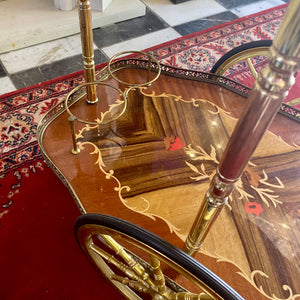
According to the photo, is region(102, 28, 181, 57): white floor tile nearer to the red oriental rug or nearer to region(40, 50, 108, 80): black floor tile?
region(40, 50, 108, 80): black floor tile

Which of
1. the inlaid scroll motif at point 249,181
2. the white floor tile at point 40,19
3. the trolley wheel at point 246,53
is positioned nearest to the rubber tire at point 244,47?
the trolley wheel at point 246,53

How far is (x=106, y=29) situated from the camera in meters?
1.52

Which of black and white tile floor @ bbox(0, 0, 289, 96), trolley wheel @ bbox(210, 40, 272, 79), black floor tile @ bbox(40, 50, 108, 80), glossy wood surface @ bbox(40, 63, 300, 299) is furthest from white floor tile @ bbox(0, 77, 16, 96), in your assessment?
trolley wheel @ bbox(210, 40, 272, 79)

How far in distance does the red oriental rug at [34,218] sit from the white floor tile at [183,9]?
63 centimetres

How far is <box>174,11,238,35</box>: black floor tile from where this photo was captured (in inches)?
60.9

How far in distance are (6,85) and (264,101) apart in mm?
1154

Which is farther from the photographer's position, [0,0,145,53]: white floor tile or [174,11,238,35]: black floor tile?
[174,11,238,35]: black floor tile

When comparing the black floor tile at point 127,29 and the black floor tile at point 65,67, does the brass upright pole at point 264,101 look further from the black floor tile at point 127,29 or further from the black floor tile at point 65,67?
the black floor tile at point 127,29

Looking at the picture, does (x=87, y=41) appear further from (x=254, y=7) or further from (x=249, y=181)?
(x=254, y=7)

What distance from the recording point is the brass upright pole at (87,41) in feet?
2.22

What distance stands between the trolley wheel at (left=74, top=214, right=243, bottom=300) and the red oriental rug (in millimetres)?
144

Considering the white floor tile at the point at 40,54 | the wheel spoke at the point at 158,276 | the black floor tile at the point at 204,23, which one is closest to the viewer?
the wheel spoke at the point at 158,276

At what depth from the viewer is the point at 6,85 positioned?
1215mm

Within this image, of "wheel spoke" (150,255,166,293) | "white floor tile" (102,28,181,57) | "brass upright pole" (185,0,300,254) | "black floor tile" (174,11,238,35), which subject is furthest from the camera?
"black floor tile" (174,11,238,35)
